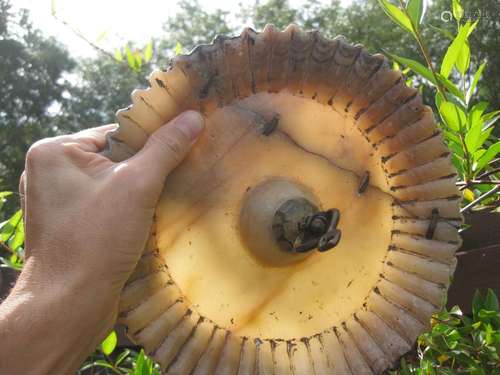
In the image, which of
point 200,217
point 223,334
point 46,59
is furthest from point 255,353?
point 46,59

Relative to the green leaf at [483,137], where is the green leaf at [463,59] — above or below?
above

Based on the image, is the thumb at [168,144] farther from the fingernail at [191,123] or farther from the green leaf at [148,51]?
the green leaf at [148,51]

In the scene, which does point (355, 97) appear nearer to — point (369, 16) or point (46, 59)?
point (369, 16)

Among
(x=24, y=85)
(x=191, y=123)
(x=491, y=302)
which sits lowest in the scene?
(x=491, y=302)

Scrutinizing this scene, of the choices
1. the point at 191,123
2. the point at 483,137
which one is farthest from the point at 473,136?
the point at 191,123

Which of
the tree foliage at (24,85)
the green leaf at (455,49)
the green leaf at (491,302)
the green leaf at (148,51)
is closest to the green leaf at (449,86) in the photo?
the green leaf at (455,49)

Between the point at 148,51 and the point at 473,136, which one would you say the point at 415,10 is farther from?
the point at 148,51
